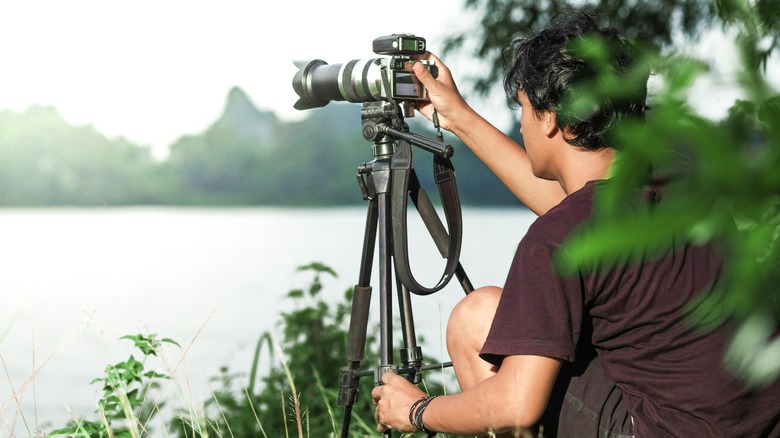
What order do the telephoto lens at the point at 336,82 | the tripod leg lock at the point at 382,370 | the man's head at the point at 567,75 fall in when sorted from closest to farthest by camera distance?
the man's head at the point at 567,75 < the tripod leg lock at the point at 382,370 < the telephoto lens at the point at 336,82

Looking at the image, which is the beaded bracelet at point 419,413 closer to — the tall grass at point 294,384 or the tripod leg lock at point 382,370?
the tripod leg lock at point 382,370

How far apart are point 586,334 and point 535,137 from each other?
13.5 inches

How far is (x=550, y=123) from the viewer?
5.24 ft

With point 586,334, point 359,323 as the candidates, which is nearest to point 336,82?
point 359,323

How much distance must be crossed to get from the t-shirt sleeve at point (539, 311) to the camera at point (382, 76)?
68cm

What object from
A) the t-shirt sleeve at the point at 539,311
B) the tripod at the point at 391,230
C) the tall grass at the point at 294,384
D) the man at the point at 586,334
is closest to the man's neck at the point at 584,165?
the man at the point at 586,334

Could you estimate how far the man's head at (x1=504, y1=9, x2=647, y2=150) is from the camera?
1.53 metres

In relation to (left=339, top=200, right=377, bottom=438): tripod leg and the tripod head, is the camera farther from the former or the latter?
(left=339, top=200, right=377, bottom=438): tripod leg

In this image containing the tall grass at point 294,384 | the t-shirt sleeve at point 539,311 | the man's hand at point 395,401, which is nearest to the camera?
the t-shirt sleeve at point 539,311

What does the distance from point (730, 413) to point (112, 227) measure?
909cm

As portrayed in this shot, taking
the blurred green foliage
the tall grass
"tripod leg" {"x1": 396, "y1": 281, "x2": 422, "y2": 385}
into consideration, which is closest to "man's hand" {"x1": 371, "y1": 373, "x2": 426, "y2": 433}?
"tripod leg" {"x1": 396, "y1": 281, "x2": 422, "y2": 385}

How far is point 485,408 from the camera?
1.48 metres

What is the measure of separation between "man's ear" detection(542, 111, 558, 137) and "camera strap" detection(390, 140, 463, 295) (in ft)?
1.31

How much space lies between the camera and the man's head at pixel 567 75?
153 cm
